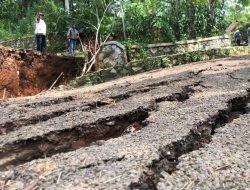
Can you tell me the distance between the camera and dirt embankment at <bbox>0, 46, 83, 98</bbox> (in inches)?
368

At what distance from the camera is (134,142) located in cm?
274

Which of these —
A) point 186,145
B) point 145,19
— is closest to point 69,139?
point 186,145

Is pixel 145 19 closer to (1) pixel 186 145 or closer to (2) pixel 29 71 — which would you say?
(2) pixel 29 71

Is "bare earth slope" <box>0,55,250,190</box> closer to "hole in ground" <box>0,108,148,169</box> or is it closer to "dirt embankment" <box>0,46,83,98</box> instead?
"hole in ground" <box>0,108,148,169</box>

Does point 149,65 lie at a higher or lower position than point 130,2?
lower

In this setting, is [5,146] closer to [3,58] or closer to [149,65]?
[3,58]

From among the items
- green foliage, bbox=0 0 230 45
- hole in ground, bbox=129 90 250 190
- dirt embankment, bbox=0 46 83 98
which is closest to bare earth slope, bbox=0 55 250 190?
hole in ground, bbox=129 90 250 190

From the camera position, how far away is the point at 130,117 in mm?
3754

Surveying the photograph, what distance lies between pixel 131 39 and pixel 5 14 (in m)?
12.8

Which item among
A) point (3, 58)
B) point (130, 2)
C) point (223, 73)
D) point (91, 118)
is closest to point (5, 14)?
point (130, 2)

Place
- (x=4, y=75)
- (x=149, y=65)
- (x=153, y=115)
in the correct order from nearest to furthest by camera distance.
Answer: (x=153, y=115), (x=4, y=75), (x=149, y=65)

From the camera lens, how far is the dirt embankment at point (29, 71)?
30.7 feet

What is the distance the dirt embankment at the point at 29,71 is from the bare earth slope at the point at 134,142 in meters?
4.54

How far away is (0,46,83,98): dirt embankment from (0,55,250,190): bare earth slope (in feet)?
14.9
